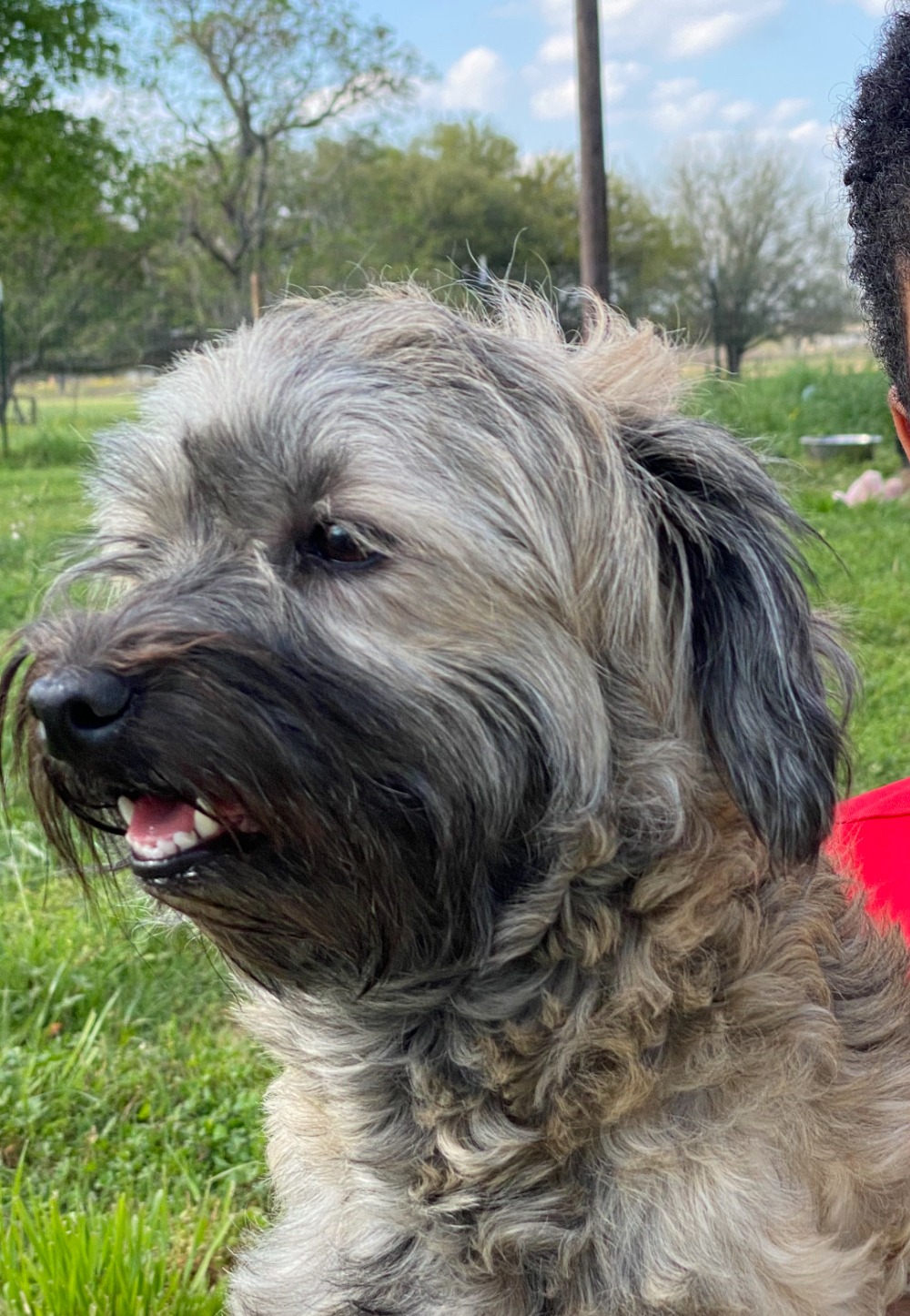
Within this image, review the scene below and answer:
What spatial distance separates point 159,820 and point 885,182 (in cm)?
165

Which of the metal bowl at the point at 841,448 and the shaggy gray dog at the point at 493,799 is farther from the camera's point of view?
the metal bowl at the point at 841,448

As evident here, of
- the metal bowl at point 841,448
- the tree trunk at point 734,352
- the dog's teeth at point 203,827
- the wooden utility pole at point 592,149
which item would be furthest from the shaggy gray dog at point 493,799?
the tree trunk at point 734,352

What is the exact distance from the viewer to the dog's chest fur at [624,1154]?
1576 millimetres

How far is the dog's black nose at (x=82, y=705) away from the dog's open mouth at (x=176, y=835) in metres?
0.12

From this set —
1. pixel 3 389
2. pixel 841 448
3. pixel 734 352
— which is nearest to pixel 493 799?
pixel 841 448

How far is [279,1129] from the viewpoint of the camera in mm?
2033

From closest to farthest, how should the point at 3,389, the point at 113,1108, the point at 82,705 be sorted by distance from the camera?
the point at 82,705, the point at 113,1108, the point at 3,389

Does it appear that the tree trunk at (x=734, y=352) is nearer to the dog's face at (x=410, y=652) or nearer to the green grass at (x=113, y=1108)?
the green grass at (x=113, y=1108)

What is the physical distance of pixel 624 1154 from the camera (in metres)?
1.60

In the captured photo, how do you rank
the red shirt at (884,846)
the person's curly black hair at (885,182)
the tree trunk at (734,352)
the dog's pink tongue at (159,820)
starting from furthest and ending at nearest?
1. the tree trunk at (734,352)
2. the red shirt at (884,846)
3. the person's curly black hair at (885,182)
4. the dog's pink tongue at (159,820)

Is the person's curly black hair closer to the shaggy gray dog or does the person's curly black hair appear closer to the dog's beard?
the shaggy gray dog

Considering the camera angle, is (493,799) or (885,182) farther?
(885,182)

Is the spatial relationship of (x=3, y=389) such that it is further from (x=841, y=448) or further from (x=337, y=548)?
(x=337, y=548)

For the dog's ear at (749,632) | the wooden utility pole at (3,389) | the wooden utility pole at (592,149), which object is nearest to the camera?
the dog's ear at (749,632)
